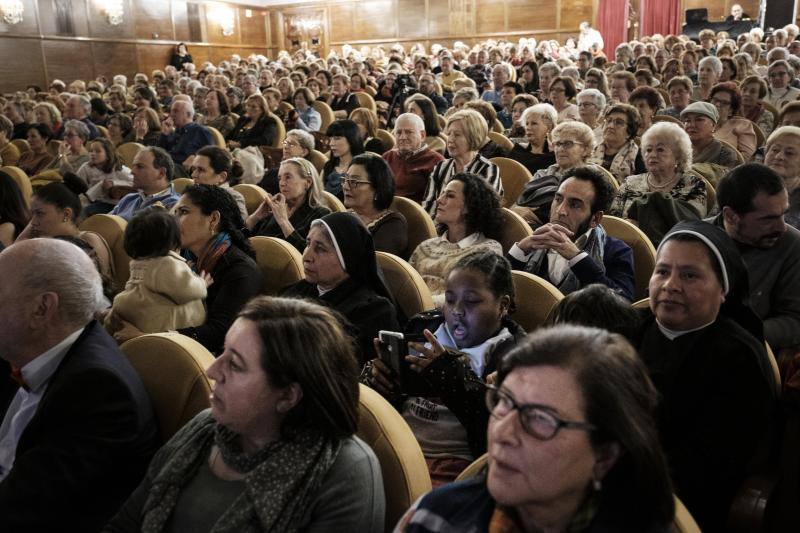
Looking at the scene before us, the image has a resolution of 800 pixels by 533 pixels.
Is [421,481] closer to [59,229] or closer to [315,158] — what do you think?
[59,229]

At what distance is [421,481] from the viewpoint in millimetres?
1385

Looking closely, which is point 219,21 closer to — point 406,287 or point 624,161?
point 624,161

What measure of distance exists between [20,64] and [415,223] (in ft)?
49.0

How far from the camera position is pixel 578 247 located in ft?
8.71

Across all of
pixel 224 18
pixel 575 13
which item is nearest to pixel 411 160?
pixel 575 13

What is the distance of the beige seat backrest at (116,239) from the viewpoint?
3.44 metres

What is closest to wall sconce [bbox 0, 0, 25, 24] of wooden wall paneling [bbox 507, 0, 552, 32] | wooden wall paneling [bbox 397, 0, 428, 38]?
wooden wall paneling [bbox 397, 0, 428, 38]

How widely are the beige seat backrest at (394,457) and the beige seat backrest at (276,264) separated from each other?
140 cm

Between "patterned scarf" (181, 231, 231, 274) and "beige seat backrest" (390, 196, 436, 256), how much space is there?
1073 mm

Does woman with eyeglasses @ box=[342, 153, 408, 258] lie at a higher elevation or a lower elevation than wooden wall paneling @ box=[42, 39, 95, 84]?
lower

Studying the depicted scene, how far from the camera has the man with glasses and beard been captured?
2340 mm

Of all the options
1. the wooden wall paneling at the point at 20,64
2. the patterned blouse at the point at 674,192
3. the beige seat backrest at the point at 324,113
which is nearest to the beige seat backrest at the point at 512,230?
the patterned blouse at the point at 674,192

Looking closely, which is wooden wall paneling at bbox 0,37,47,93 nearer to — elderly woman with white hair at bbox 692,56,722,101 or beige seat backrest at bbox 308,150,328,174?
beige seat backrest at bbox 308,150,328,174

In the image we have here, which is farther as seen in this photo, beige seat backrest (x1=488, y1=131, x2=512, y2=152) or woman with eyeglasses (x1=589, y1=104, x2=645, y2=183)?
beige seat backrest (x1=488, y1=131, x2=512, y2=152)
